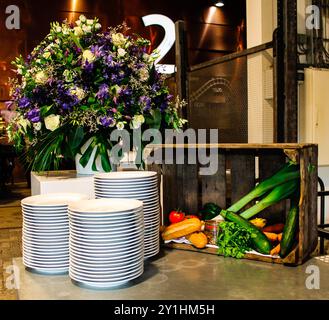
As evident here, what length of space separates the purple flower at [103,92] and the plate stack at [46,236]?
430 millimetres

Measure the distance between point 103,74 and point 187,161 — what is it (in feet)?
1.39

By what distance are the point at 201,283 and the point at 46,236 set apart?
43 centimetres

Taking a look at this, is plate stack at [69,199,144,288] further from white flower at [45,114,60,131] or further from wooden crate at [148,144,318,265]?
white flower at [45,114,60,131]

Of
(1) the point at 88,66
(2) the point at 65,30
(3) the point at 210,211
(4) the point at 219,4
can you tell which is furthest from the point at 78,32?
(4) the point at 219,4

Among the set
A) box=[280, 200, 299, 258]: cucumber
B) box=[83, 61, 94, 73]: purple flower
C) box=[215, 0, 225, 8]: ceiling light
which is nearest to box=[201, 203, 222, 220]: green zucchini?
box=[280, 200, 299, 258]: cucumber

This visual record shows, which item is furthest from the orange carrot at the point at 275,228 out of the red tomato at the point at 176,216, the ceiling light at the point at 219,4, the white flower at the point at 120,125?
the ceiling light at the point at 219,4

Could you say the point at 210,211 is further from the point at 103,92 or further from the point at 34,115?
the point at 34,115

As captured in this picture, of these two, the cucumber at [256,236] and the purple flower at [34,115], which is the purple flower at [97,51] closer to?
the purple flower at [34,115]

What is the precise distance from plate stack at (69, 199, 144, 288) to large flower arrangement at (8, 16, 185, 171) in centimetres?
51

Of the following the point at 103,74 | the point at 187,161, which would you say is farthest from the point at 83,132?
the point at 187,161

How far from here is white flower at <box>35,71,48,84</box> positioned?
146cm

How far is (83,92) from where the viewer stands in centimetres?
144
